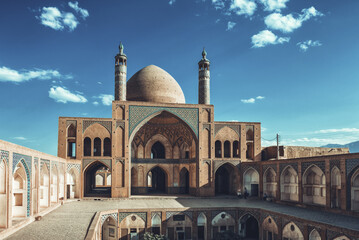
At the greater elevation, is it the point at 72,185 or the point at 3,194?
the point at 3,194

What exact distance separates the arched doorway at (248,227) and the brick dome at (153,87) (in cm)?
950

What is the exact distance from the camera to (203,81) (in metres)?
20.7

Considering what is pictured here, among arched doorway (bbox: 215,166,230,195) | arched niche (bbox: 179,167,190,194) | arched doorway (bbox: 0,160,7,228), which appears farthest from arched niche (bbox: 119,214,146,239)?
arched doorway (bbox: 215,166,230,195)

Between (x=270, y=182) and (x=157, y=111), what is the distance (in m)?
7.77

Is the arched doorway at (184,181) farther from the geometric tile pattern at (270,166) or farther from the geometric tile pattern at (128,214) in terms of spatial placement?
the geometric tile pattern at (128,214)

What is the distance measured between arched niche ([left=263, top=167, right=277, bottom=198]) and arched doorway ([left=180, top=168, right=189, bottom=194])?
600 cm

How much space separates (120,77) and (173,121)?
4980mm

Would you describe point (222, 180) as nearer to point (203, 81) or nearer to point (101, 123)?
point (203, 81)

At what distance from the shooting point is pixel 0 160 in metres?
8.19

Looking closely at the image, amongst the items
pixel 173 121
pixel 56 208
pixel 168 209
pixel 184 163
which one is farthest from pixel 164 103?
pixel 56 208

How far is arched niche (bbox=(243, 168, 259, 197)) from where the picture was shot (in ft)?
63.6

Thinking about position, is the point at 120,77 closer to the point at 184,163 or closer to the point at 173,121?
the point at 173,121

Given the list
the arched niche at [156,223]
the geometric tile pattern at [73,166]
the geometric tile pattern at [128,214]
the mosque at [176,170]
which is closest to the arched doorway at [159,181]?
the mosque at [176,170]

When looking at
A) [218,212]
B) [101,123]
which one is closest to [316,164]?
[218,212]
